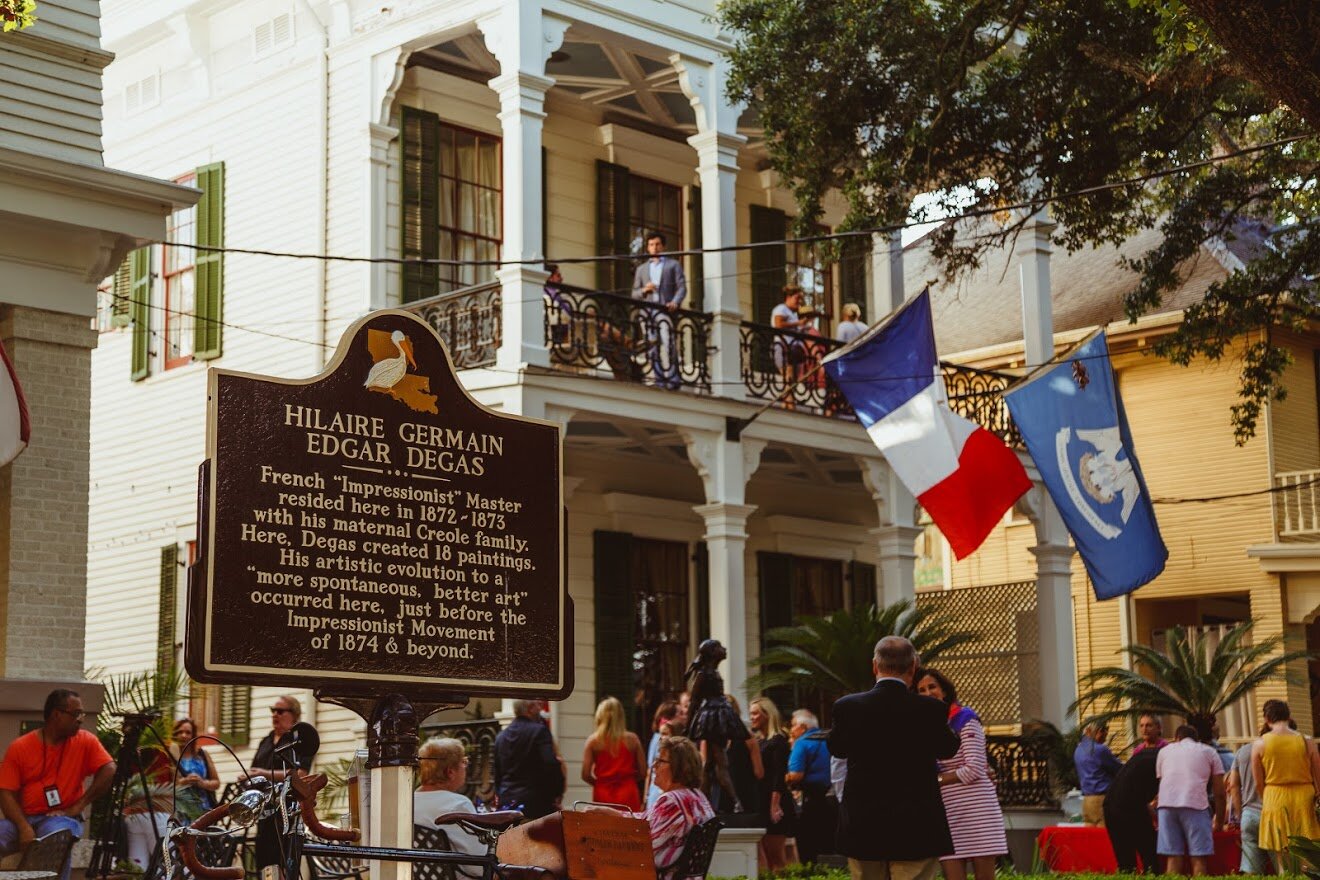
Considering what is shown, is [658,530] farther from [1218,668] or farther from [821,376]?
[1218,668]

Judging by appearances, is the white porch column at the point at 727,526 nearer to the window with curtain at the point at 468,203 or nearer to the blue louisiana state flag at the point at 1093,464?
the blue louisiana state flag at the point at 1093,464

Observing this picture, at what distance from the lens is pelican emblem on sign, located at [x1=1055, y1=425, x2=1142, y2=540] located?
16.8 m

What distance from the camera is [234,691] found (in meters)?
19.7

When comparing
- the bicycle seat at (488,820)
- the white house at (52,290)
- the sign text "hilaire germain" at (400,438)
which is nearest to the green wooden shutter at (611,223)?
the white house at (52,290)

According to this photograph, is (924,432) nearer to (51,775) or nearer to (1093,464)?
(1093,464)

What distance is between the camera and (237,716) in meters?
19.4

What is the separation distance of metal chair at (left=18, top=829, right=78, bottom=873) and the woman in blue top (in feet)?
3.05

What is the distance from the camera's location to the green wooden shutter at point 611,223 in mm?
20641

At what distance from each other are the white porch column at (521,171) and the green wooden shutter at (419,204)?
5.31 feet

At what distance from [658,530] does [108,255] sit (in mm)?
8708

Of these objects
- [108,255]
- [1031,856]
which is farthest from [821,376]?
[108,255]

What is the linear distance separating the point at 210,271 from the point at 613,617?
18.5 ft

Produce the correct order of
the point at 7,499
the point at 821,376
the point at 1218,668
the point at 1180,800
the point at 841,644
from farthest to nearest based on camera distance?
the point at 821,376 → the point at 1218,668 → the point at 841,644 → the point at 1180,800 → the point at 7,499

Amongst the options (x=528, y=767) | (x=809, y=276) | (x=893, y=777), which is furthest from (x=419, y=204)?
(x=893, y=777)
